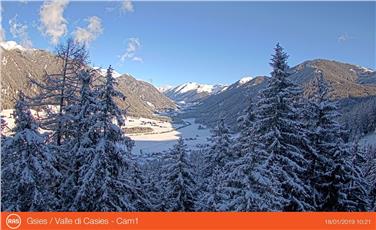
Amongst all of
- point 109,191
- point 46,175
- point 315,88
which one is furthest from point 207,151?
point 46,175

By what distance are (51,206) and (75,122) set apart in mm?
3677

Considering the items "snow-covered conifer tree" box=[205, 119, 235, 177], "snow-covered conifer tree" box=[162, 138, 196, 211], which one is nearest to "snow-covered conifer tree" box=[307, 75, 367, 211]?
"snow-covered conifer tree" box=[205, 119, 235, 177]

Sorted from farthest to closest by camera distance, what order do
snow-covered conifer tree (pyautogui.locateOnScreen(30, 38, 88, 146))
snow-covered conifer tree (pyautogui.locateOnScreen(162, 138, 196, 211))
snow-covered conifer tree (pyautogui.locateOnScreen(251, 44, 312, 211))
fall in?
snow-covered conifer tree (pyautogui.locateOnScreen(162, 138, 196, 211))
snow-covered conifer tree (pyautogui.locateOnScreen(30, 38, 88, 146))
snow-covered conifer tree (pyautogui.locateOnScreen(251, 44, 312, 211))

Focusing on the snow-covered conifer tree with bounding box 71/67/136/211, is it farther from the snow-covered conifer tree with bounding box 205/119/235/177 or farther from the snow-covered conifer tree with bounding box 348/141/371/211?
the snow-covered conifer tree with bounding box 348/141/371/211

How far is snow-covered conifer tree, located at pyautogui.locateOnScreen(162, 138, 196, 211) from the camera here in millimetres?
23266

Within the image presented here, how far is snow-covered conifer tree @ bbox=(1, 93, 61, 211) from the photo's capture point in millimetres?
14289

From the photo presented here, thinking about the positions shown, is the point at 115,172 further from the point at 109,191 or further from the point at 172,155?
the point at 172,155

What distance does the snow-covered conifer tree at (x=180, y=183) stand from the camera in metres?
23.3

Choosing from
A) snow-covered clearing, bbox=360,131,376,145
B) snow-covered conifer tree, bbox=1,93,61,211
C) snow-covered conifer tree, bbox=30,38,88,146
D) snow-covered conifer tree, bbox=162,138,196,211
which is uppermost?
snow-covered conifer tree, bbox=30,38,88,146

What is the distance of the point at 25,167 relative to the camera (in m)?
14.4
